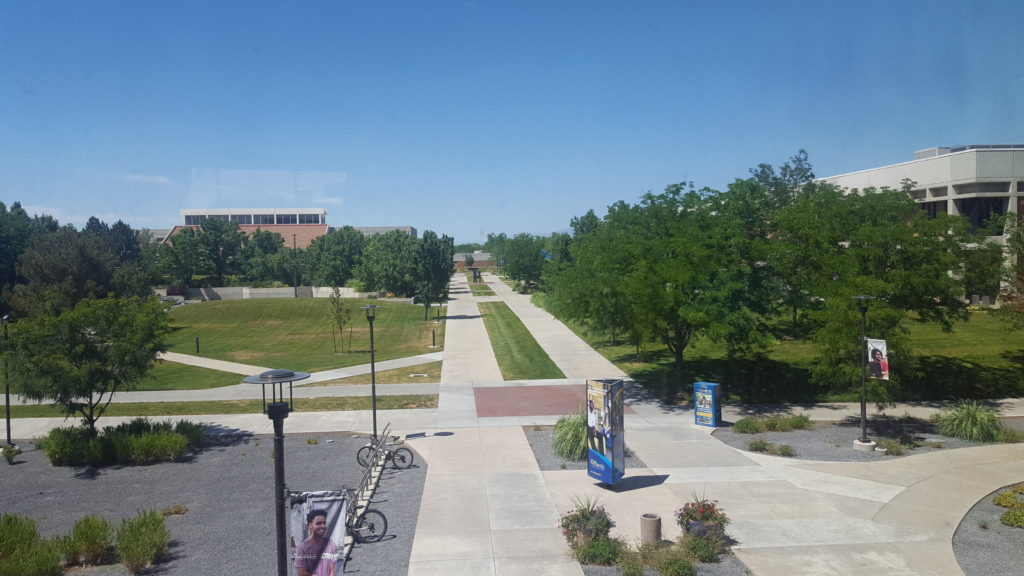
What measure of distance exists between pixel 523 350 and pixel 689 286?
16071 millimetres

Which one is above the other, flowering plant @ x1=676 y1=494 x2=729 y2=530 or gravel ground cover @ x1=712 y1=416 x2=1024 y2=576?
flowering plant @ x1=676 y1=494 x2=729 y2=530

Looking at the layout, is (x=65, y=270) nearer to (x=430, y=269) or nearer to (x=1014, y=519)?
(x=430, y=269)

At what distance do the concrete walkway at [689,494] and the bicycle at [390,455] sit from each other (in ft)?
2.45

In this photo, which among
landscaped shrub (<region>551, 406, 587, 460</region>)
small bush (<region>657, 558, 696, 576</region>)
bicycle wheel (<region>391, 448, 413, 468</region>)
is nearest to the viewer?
small bush (<region>657, 558, 696, 576</region>)

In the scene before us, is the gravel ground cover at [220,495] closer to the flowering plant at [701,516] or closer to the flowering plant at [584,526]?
the flowering plant at [584,526]

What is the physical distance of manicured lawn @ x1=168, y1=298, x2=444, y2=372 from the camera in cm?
3856

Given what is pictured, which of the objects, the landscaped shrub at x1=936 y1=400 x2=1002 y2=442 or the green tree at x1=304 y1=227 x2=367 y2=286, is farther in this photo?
the green tree at x1=304 y1=227 x2=367 y2=286

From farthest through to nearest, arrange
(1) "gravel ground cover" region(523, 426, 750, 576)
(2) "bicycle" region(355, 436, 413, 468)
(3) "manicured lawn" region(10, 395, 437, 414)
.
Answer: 1. (3) "manicured lawn" region(10, 395, 437, 414)
2. (2) "bicycle" region(355, 436, 413, 468)
3. (1) "gravel ground cover" region(523, 426, 750, 576)

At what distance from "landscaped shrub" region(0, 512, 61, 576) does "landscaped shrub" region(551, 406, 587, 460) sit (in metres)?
11.1

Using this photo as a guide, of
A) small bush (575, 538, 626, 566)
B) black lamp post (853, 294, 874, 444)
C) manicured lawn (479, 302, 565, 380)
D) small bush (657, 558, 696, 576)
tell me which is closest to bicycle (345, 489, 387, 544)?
small bush (575, 538, 626, 566)

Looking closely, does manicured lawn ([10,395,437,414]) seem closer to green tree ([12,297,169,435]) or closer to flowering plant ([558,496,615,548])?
green tree ([12,297,169,435])

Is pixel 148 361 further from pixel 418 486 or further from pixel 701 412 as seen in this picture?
pixel 701 412

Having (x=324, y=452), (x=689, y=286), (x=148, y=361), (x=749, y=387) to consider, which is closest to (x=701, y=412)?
(x=689, y=286)

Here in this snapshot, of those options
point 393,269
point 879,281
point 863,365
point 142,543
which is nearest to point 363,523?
point 142,543
